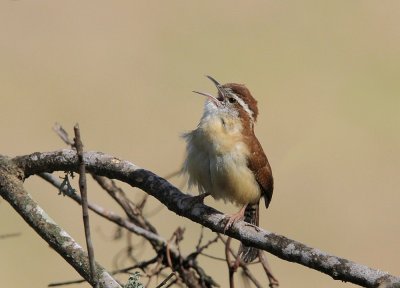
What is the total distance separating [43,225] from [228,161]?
1234 millimetres

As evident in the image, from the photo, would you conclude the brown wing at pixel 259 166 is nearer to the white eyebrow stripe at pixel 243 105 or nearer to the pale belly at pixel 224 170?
the pale belly at pixel 224 170

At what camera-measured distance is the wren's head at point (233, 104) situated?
4.88m

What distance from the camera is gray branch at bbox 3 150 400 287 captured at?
2.99 meters

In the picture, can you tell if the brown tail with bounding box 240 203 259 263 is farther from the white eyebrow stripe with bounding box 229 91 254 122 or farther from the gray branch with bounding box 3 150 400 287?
the gray branch with bounding box 3 150 400 287

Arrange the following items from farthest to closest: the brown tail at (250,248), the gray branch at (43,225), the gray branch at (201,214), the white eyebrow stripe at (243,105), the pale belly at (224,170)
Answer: the white eyebrow stripe at (243,105) → the brown tail at (250,248) → the pale belly at (224,170) → the gray branch at (43,225) → the gray branch at (201,214)

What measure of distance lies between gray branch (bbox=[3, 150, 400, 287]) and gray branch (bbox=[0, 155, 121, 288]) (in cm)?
8

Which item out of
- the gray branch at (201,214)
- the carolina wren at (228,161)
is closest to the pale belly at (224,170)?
the carolina wren at (228,161)

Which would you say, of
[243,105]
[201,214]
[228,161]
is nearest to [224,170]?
[228,161]

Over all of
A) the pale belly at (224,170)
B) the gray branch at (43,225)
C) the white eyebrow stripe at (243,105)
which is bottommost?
the gray branch at (43,225)

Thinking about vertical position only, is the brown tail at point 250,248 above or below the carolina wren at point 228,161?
below

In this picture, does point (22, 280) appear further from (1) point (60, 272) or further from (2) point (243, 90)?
(2) point (243, 90)

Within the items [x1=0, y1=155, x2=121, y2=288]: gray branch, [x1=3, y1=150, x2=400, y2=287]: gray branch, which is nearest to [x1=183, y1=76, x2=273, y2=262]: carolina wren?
[x1=3, y1=150, x2=400, y2=287]: gray branch

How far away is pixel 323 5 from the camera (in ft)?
48.3

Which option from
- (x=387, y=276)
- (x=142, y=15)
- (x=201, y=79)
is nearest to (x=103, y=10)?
(x=142, y=15)
